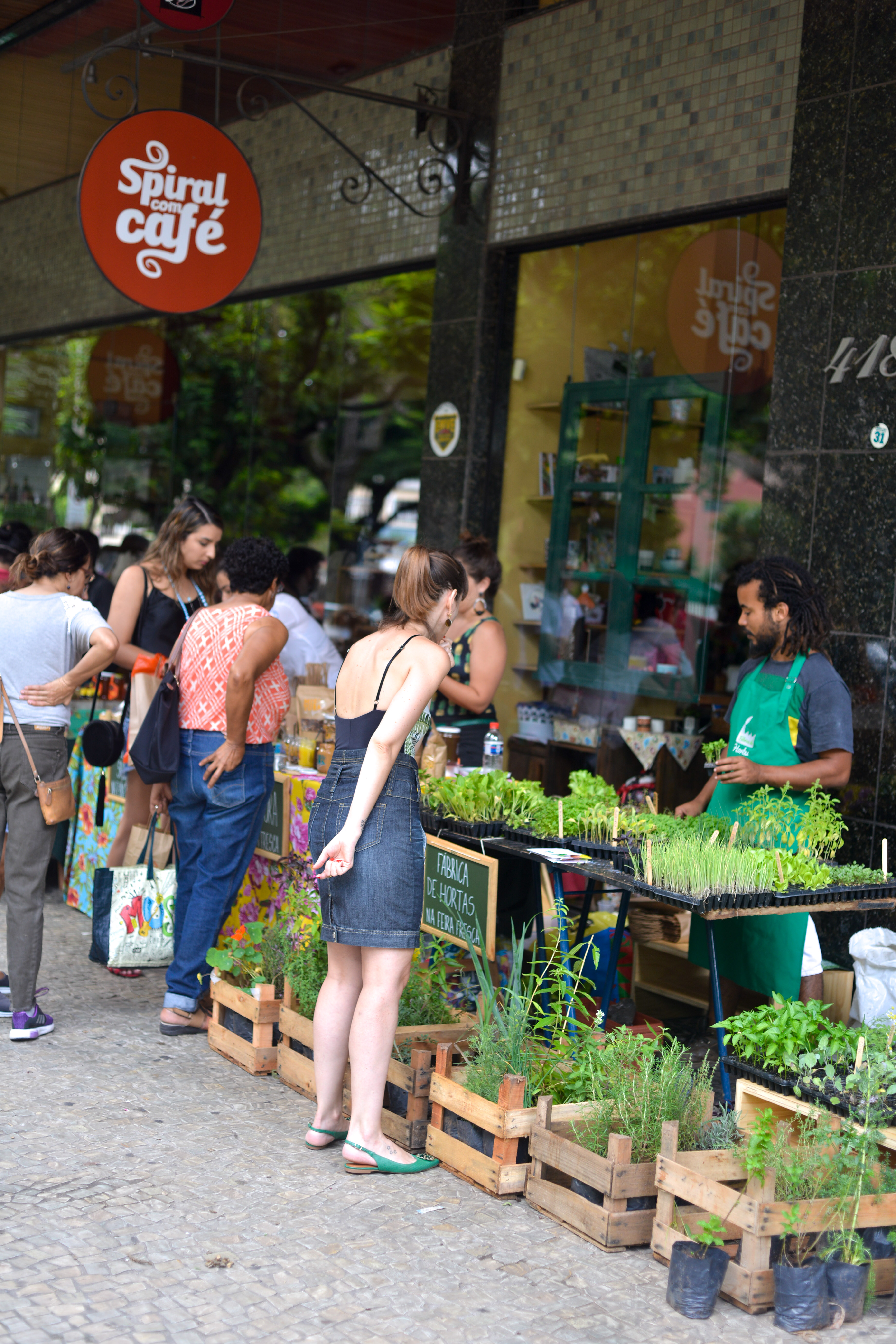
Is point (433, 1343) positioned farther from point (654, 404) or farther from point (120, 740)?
point (654, 404)

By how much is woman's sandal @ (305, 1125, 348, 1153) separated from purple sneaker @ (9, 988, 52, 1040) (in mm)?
1407

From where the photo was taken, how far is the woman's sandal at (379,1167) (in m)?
4.23

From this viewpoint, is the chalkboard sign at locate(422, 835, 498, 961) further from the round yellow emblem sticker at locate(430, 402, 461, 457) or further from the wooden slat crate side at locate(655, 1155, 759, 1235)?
the round yellow emblem sticker at locate(430, 402, 461, 457)

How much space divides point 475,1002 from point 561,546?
398 centimetres

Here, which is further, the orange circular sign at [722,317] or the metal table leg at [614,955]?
the orange circular sign at [722,317]

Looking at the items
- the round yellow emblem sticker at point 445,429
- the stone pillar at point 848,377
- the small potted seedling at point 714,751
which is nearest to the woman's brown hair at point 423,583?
the small potted seedling at point 714,751

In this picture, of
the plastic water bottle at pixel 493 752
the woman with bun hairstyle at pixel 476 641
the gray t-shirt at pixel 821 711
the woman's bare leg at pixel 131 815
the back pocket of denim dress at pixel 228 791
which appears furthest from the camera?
the woman's bare leg at pixel 131 815

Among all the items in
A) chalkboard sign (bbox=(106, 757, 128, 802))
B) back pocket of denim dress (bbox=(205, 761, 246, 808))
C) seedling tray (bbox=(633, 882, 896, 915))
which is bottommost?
chalkboard sign (bbox=(106, 757, 128, 802))

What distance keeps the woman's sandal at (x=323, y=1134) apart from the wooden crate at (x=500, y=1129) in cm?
39

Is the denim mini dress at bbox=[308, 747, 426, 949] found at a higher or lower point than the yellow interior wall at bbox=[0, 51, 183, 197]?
lower

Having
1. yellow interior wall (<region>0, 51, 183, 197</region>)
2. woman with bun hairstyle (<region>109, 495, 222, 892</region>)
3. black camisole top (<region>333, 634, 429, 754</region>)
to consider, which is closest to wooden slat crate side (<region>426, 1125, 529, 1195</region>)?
black camisole top (<region>333, 634, 429, 754</region>)

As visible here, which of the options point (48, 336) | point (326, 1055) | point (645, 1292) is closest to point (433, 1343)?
point (645, 1292)

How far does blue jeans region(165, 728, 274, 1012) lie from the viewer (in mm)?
5492

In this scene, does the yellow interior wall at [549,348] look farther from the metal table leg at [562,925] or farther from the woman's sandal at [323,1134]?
the woman's sandal at [323,1134]
